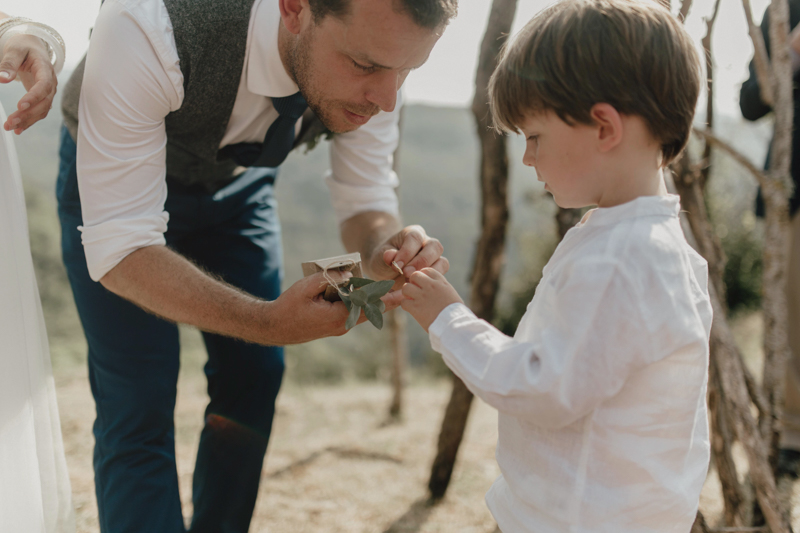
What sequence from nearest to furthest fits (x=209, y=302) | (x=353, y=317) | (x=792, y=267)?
1. (x=353, y=317)
2. (x=209, y=302)
3. (x=792, y=267)

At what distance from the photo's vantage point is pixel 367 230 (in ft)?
6.66

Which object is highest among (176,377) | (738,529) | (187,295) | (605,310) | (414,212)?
(605,310)

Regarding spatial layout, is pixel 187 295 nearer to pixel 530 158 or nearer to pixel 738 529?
pixel 530 158

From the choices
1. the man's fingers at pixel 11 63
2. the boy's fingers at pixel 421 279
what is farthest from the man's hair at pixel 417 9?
the man's fingers at pixel 11 63

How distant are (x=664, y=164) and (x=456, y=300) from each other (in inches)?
19.1

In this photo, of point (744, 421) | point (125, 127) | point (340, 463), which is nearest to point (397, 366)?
point (340, 463)

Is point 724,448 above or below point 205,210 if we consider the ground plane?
A: below

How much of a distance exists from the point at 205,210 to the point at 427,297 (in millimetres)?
936

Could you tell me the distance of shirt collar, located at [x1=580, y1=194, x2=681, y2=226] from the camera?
1103 millimetres

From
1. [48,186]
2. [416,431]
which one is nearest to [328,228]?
[48,186]

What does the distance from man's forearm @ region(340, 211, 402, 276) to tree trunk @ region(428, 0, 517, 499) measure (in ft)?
2.18

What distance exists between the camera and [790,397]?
9.40ft

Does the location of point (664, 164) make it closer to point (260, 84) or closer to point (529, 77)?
point (529, 77)

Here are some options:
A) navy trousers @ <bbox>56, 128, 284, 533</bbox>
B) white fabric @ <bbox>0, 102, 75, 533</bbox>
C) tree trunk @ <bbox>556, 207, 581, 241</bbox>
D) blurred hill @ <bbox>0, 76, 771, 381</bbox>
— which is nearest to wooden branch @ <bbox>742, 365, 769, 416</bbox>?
tree trunk @ <bbox>556, 207, 581, 241</bbox>
